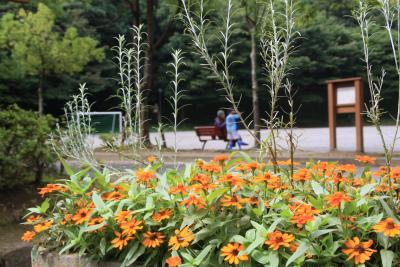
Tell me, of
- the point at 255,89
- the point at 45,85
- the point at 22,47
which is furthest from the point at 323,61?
the point at 255,89

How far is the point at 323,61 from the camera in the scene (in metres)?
43.8

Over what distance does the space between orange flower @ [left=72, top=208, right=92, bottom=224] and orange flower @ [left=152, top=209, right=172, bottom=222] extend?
1.04 feet

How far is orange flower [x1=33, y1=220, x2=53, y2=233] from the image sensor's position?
234cm

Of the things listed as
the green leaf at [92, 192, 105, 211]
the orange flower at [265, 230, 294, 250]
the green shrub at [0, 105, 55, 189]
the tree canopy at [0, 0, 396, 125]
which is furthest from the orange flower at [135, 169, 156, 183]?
the tree canopy at [0, 0, 396, 125]

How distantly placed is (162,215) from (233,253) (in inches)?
16.0

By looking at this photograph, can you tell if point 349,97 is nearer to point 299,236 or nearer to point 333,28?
point 299,236

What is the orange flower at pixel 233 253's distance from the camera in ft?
6.05

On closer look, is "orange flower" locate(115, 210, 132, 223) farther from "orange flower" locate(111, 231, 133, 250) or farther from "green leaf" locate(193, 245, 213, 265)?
"green leaf" locate(193, 245, 213, 265)

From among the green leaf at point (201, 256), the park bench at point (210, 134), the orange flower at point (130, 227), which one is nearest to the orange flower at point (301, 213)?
the green leaf at point (201, 256)

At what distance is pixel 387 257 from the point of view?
178 cm

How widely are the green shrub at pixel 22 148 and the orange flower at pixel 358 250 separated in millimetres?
4085

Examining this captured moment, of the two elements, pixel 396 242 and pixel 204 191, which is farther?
pixel 204 191

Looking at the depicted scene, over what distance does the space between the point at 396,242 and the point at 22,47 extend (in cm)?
2421

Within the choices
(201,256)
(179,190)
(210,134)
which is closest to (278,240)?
(201,256)
